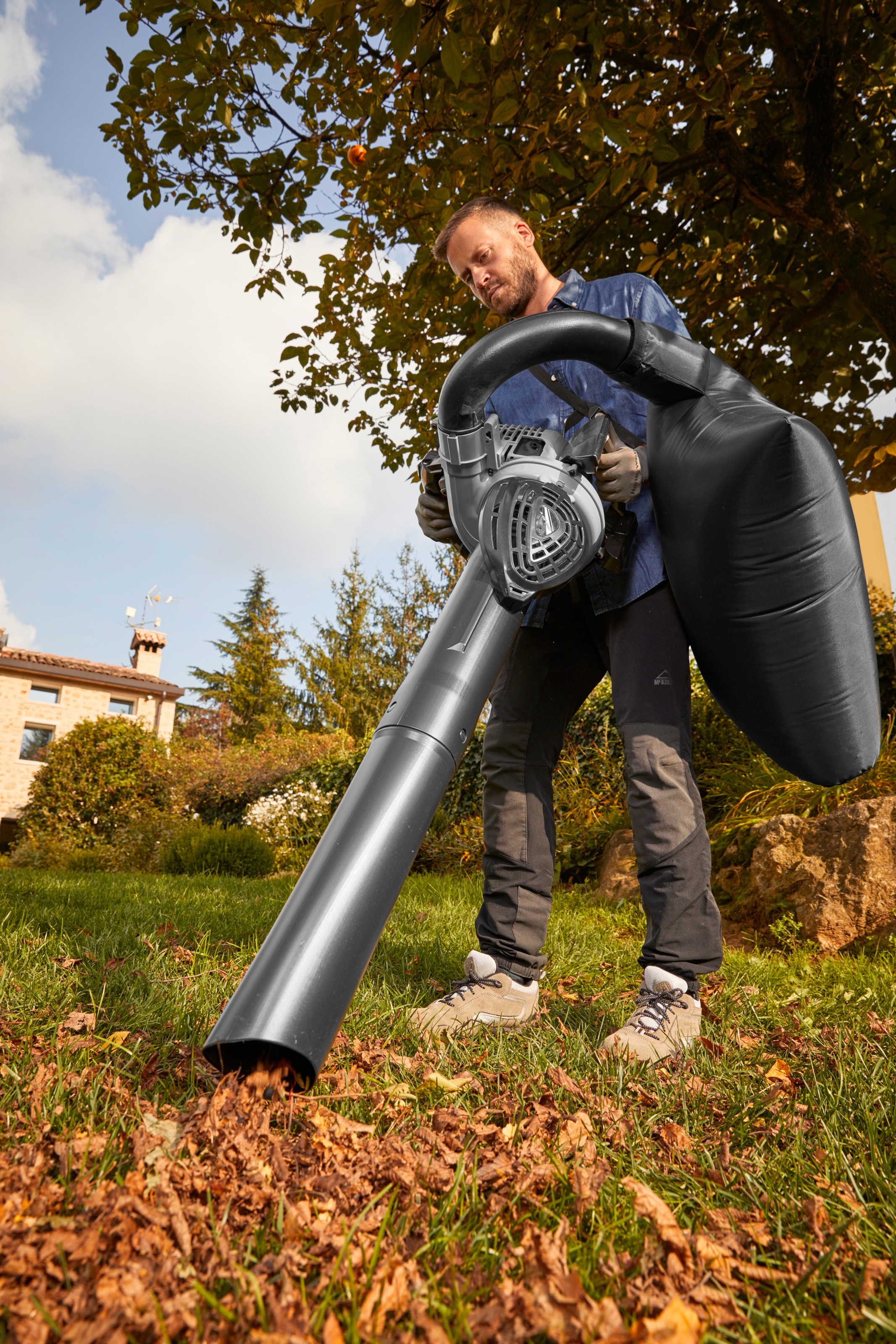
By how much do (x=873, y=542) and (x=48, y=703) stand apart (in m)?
23.8

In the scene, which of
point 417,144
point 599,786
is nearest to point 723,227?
point 417,144

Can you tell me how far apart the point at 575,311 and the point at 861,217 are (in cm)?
411

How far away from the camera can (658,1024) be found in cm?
180

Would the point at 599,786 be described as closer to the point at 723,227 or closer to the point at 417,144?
the point at 723,227

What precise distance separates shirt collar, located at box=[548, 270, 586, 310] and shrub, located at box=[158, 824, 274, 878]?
6.88m

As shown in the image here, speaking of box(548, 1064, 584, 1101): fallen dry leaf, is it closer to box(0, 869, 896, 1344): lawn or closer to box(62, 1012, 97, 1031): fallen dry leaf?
box(0, 869, 896, 1344): lawn

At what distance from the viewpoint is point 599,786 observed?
6.78m

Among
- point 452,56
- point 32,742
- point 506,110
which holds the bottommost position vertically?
point 32,742

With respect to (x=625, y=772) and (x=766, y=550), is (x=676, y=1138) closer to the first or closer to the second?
(x=625, y=772)

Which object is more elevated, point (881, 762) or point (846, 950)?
point (881, 762)

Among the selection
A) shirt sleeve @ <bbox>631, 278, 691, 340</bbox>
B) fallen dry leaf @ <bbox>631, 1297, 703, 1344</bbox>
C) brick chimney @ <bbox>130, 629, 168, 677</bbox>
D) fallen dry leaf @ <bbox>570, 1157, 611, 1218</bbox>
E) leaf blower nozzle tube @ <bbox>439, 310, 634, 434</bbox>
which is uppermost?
brick chimney @ <bbox>130, 629, 168, 677</bbox>

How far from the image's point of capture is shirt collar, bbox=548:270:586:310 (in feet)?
7.48

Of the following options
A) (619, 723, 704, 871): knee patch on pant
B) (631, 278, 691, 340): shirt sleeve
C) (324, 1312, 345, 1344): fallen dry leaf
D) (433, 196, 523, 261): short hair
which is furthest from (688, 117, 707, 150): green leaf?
(324, 1312, 345, 1344): fallen dry leaf

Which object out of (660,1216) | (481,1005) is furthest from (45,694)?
(660,1216)
